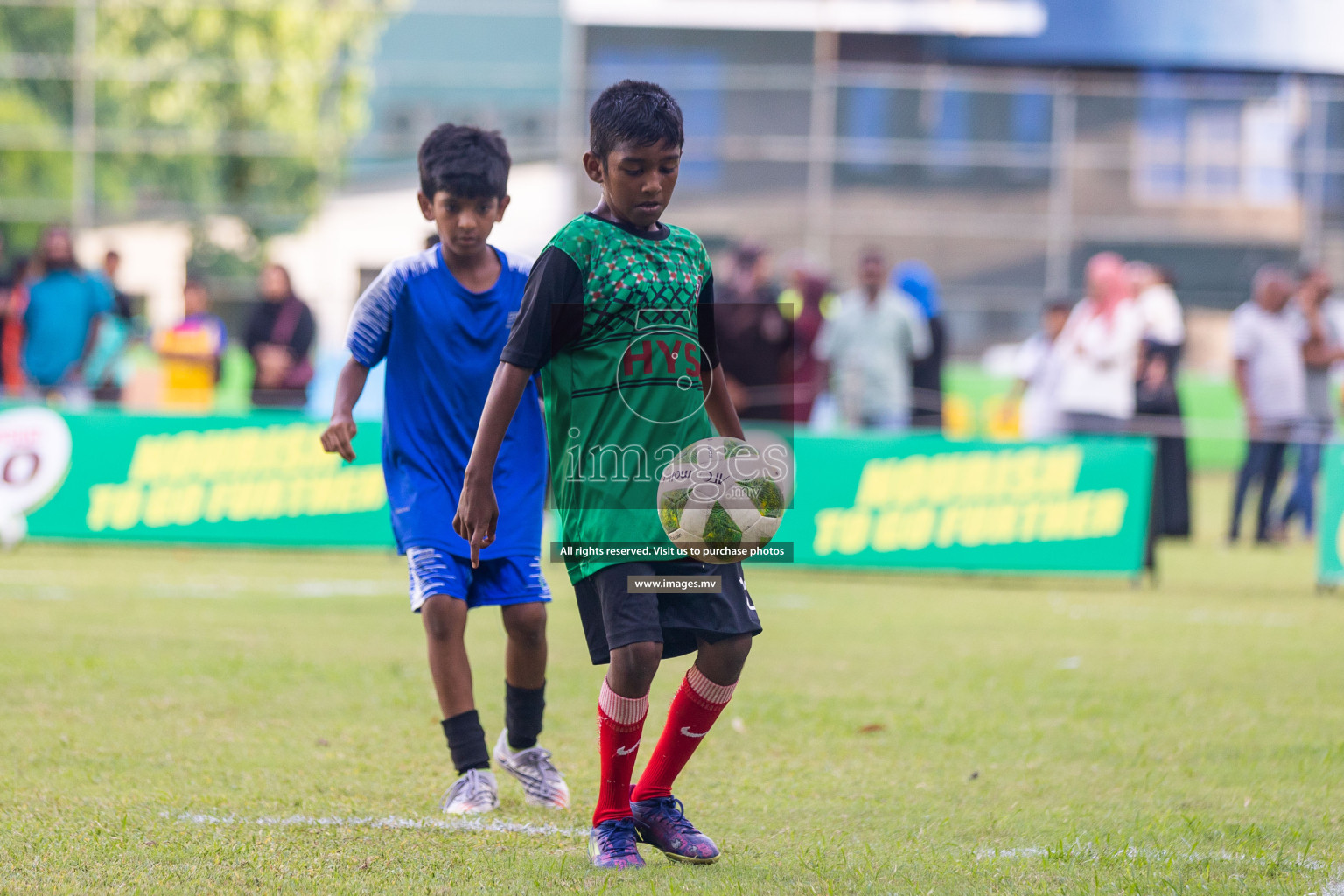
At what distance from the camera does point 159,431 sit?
10.9 meters

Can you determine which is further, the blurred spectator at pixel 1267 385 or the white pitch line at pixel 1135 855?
the blurred spectator at pixel 1267 385

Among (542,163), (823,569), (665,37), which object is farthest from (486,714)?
(665,37)

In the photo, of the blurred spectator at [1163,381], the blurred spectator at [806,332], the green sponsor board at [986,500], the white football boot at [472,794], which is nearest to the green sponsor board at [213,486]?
the green sponsor board at [986,500]

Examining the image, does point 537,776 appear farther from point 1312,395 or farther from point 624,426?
point 1312,395

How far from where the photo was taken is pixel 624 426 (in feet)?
12.4

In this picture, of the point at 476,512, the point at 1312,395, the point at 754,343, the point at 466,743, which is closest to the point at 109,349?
Result: the point at 754,343

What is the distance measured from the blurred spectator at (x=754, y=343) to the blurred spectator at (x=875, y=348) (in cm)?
58

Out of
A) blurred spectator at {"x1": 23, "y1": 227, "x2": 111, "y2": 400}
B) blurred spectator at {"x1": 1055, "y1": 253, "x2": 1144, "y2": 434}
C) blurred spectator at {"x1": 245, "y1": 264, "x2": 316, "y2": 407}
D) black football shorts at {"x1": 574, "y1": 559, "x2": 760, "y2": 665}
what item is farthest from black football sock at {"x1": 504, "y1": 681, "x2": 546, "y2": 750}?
blurred spectator at {"x1": 23, "y1": 227, "x2": 111, "y2": 400}

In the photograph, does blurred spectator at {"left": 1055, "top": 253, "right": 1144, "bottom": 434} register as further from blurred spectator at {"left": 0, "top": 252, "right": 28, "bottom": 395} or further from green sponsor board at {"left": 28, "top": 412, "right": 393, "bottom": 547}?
blurred spectator at {"left": 0, "top": 252, "right": 28, "bottom": 395}

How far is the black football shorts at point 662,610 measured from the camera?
3719mm

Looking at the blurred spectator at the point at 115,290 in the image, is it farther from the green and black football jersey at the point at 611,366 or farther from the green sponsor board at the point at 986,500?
the green and black football jersey at the point at 611,366

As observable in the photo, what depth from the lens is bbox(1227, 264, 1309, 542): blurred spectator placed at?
1355 centimetres

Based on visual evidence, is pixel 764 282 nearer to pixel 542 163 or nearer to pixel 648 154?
pixel 648 154

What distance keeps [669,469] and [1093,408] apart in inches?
336
